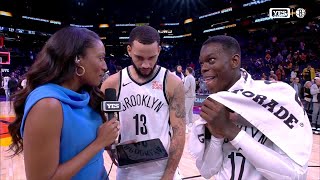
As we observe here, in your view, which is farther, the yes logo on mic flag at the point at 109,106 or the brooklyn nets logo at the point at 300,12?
the brooklyn nets logo at the point at 300,12

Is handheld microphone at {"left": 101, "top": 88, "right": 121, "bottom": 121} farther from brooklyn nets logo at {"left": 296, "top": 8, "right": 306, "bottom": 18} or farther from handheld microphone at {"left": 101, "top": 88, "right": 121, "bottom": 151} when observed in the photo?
brooklyn nets logo at {"left": 296, "top": 8, "right": 306, "bottom": 18}

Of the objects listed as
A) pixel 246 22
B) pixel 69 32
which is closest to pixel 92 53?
pixel 69 32

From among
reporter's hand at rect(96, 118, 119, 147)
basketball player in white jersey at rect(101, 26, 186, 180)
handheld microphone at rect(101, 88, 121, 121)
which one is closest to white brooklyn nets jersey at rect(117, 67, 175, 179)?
basketball player in white jersey at rect(101, 26, 186, 180)

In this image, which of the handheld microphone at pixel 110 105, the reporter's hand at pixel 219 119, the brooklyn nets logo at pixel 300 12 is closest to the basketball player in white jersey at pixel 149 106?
the handheld microphone at pixel 110 105

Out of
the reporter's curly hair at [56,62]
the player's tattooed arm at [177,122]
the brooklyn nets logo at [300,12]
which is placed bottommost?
the player's tattooed arm at [177,122]

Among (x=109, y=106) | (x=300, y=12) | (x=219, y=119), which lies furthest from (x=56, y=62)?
(x=300, y=12)

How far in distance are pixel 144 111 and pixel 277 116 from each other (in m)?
1.06

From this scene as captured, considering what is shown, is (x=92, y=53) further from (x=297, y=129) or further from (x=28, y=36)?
(x=28, y=36)

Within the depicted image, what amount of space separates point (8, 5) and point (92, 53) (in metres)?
37.3

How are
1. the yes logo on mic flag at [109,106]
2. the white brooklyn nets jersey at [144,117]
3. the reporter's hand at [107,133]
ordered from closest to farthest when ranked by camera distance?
1. the reporter's hand at [107,133]
2. the yes logo on mic flag at [109,106]
3. the white brooklyn nets jersey at [144,117]

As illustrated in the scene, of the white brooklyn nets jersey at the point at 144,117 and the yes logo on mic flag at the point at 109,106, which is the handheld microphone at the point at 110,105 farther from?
the white brooklyn nets jersey at the point at 144,117

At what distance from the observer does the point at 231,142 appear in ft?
3.66

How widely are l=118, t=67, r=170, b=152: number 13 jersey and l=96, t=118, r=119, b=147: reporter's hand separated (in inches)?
24.4

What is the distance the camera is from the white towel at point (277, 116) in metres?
1.06
